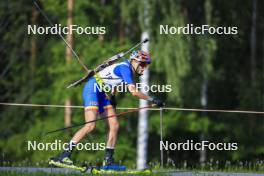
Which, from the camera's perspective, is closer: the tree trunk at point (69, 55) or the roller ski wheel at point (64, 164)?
the roller ski wheel at point (64, 164)

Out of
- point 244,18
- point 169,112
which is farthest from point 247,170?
A: point 244,18

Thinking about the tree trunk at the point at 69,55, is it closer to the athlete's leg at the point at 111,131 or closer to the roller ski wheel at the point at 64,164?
the athlete's leg at the point at 111,131

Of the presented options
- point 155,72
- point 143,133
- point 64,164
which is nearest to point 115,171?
point 64,164

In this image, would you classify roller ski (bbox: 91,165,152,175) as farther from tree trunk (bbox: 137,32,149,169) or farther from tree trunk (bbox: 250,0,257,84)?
tree trunk (bbox: 250,0,257,84)

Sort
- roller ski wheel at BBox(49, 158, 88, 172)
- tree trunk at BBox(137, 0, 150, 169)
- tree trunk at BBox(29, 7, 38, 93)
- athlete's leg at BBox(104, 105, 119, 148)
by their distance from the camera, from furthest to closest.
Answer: tree trunk at BBox(29, 7, 38, 93), tree trunk at BBox(137, 0, 150, 169), athlete's leg at BBox(104, 105, 119, 148), roller ski wheel at BBox(49, 158, 88, 172)

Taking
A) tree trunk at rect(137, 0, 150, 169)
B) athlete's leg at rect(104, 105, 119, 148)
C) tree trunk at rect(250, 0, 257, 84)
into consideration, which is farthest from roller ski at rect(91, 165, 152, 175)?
tree trunk at rect(250, 0, 257, 84)

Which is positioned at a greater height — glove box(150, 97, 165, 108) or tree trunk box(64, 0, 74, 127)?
tree trunk box(64, 0, 74, 127)

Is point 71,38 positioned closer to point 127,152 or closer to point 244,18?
point 127,152

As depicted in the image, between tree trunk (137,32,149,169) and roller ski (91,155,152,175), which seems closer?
roller ski (91,155,152,175)

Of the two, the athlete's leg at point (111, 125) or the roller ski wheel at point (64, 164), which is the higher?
the athlete's leg at point (111, 125)

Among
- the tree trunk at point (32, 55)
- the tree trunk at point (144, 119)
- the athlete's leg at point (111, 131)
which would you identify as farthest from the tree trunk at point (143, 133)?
the athlete's leg at point (111, 131)

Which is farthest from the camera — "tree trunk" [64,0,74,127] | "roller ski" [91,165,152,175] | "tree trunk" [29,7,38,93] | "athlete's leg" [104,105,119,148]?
"tree trunk" [29,7,38,93]

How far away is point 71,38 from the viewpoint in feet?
97.0


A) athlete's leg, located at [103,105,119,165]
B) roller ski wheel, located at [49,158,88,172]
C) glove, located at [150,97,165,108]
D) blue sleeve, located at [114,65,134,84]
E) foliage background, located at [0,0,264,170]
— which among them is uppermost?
foliage background, located at [0,0,264,170]
